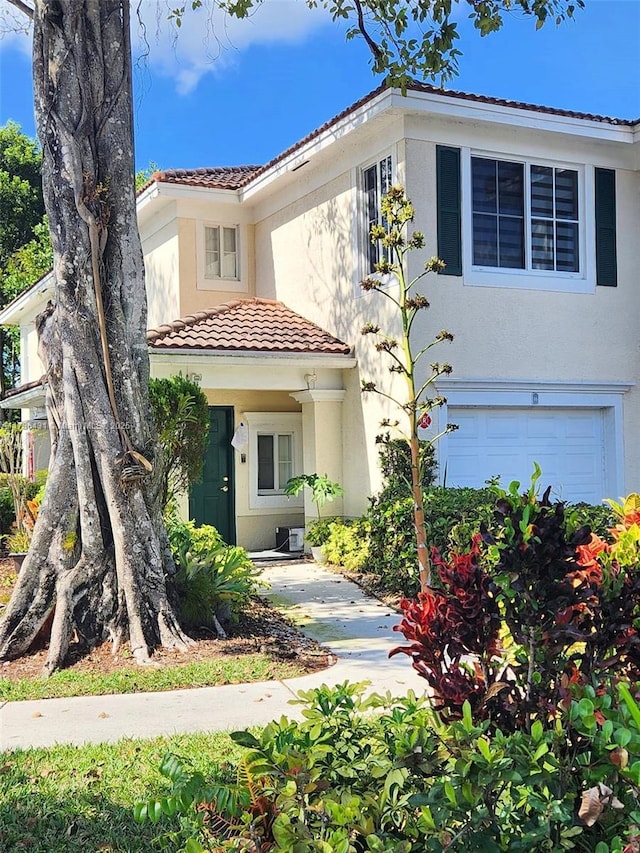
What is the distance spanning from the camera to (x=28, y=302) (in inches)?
971

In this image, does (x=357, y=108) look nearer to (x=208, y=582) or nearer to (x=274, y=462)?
(x=274, y=462)

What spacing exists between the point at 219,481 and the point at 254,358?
2.63 metres

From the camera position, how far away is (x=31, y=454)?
2231 cm

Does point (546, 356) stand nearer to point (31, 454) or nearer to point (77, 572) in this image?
point (77, 572)

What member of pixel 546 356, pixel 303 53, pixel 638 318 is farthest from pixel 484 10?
pixel 638 318

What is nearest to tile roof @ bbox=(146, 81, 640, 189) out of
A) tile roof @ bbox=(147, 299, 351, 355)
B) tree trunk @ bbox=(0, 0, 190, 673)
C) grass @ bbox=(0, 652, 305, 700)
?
tile roof @ bbox=(147, 299, 351, 355)

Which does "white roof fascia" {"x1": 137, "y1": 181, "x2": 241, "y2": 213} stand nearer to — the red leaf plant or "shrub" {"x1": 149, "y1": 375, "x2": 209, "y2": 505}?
"shrub" {"x1": 149, "y1": 375, "x2": 209, "y2": 505}

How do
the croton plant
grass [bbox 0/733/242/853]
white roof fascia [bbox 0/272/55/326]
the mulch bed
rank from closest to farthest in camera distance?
the croton plant < grass [bbox 0/733/242/853] < the mulch bed < white roof fascia [bbox 0/272/55/326]

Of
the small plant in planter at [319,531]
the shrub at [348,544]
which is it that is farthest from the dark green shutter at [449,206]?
the small plant in planter at [319,531]

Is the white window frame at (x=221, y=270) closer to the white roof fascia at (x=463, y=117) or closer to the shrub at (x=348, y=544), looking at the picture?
the white roof fascia at (x=463, y=117)

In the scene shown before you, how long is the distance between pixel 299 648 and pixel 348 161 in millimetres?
8439

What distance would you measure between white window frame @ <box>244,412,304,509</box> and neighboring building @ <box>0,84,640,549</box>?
0.03m

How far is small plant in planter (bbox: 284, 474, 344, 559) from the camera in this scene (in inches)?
543

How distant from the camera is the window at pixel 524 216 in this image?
1309 cm
